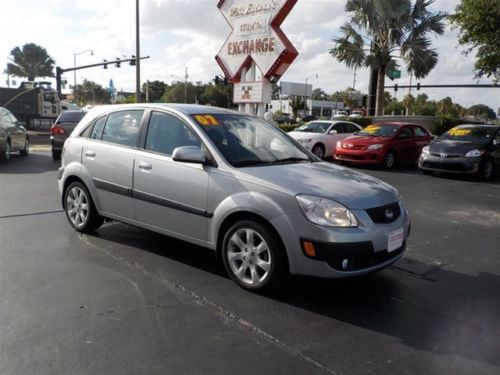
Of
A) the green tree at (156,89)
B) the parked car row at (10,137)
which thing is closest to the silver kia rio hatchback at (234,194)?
the parked car row at (10,137)

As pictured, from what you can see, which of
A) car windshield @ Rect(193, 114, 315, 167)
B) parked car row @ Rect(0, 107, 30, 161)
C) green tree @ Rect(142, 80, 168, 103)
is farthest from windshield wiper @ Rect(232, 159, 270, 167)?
green tree @ Rect(142, 80, 168, 103)

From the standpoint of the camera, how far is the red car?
44.6ft

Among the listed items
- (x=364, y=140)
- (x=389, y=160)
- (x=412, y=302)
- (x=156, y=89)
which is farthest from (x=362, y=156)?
(x=156, y=89)

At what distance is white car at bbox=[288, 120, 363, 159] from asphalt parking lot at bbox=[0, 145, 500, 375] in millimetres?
9360

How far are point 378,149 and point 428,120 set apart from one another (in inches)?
542

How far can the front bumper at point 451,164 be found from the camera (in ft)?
37.9

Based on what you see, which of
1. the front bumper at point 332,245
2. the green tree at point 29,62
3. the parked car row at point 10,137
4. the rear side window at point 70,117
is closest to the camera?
the front bumper at point 332,245

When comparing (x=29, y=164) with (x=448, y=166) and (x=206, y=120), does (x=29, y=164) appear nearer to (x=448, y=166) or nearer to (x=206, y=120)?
(x=206, y=120)

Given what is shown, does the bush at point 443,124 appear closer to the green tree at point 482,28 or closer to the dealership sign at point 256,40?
the green tree at point 482,28

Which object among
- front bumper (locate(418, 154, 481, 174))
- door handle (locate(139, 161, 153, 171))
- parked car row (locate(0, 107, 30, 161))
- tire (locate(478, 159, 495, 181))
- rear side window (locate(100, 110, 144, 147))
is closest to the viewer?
door handle (locate(139, 161, 153, 171))

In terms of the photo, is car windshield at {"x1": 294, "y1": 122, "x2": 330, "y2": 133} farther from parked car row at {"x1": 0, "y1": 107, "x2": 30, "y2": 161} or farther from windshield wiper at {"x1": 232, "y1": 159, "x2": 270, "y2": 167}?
windshield wiper at {"x1": 232, "y1": 159, "x2": 270, "y2": 167}

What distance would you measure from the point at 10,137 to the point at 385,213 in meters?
12.6

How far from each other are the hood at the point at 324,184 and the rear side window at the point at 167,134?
2.59ft

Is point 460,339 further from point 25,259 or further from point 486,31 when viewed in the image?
point 486,31
